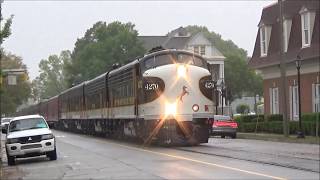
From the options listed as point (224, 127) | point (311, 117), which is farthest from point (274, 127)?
point (311, 117)

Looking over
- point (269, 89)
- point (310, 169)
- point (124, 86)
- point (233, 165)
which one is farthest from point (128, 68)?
point (269, 89)

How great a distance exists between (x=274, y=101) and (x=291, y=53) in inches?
237

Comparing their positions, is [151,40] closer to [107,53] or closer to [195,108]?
[107,53]

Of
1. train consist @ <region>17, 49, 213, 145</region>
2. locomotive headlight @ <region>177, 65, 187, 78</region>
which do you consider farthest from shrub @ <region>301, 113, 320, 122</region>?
locomotive headlight @ <region>177, 65, 187, 78</region>

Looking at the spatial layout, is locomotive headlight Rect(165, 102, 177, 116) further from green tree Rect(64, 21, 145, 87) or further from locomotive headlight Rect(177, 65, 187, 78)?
green tree Rect(64, 21, 145, 87)

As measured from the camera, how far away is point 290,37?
45250mm

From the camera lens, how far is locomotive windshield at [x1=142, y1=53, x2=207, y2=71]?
28.1 meters

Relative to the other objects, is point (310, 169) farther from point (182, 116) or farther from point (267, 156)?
point (182, 116)

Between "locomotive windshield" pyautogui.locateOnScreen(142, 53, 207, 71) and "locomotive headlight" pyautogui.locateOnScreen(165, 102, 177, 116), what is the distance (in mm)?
1948

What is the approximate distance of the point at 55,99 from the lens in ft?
229

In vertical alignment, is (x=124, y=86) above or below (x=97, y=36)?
below

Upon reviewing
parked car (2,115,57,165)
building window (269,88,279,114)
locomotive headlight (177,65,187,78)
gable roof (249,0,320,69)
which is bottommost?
parked car (2,115,57,165)

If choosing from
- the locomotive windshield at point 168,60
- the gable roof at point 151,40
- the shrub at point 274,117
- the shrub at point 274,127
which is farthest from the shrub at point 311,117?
the gable roof at point 151,40

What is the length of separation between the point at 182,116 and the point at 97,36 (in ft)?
270
